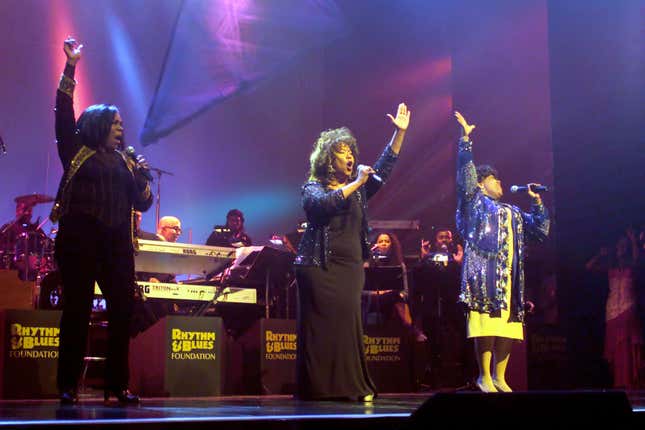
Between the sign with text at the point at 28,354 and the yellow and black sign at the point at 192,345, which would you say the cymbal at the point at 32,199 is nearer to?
the sign with text at the point at 28,354

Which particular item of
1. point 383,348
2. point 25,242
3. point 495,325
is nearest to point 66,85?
point 495,325

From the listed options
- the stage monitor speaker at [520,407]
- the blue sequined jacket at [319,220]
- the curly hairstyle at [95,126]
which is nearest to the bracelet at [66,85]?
the curly hairstyle at [95,126]

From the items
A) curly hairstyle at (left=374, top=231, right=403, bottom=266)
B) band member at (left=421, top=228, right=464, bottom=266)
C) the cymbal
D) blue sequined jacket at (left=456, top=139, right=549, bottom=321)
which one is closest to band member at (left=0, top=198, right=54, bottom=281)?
the cymbal

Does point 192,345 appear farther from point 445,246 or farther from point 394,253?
point 445,246

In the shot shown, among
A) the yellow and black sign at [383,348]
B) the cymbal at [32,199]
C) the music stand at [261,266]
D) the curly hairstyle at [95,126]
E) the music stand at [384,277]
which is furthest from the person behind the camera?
the cymbal at [32,199]

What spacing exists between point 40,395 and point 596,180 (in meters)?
7.11

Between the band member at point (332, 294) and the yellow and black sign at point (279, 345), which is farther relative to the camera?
the yellow and black sign at point (279, 345)

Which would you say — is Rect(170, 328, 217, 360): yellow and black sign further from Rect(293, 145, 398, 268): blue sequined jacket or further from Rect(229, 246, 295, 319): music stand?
Rect(293, 145, 398, 268): blue sequined jacket

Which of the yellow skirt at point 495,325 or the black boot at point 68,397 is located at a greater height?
the yellow skirt at point 495,325

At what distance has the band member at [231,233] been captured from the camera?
400 inches

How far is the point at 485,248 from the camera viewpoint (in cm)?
610

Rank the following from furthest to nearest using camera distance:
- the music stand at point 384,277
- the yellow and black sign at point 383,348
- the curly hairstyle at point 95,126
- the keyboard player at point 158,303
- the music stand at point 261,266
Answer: the music stand at point 384,277 → the music stand at point 261,266 → the yellow and black sign at point 383,348 → the keyboard player at point 158,303 → the curly hairstyle at point 95,126

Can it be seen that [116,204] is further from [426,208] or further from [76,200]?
[426,208]

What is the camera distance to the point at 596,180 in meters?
10.4
